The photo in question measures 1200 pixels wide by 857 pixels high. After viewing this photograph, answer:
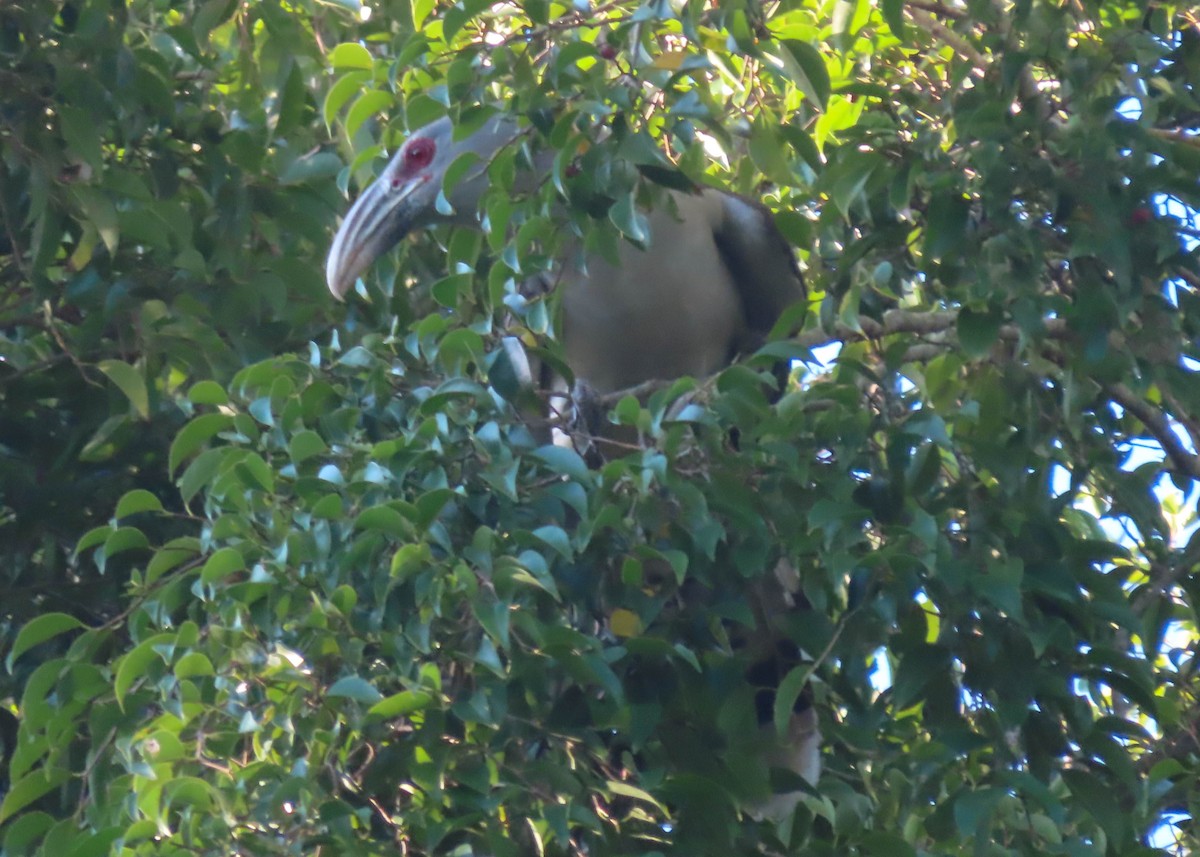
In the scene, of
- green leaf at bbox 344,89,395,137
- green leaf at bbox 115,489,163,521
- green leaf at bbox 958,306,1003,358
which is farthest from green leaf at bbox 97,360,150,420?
green leaf at bbox 958,306,1003,358

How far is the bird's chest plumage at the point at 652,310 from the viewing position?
3211 millimetres

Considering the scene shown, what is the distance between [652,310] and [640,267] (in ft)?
0.31

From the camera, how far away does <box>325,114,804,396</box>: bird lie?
3.18m

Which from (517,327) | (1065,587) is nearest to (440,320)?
(517,327)

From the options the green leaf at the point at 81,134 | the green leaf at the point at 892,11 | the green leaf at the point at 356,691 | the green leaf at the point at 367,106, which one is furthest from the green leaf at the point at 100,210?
the green leaf at the point at 892,11

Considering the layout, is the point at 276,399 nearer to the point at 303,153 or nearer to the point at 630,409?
the point at 630,409

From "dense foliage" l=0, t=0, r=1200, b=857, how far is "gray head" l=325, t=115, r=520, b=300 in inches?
23.4

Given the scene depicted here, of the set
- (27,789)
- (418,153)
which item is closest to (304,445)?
(27,789)

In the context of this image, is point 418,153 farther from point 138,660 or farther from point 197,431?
point 138,660

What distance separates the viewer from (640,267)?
3211mm

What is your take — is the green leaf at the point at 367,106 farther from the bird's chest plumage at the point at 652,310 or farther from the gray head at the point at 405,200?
the bird's chest plumage at the point at 652,310

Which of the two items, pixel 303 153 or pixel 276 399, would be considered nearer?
pixel 276 399

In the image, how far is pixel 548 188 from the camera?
202cm

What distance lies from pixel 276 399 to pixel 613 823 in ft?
2.33
